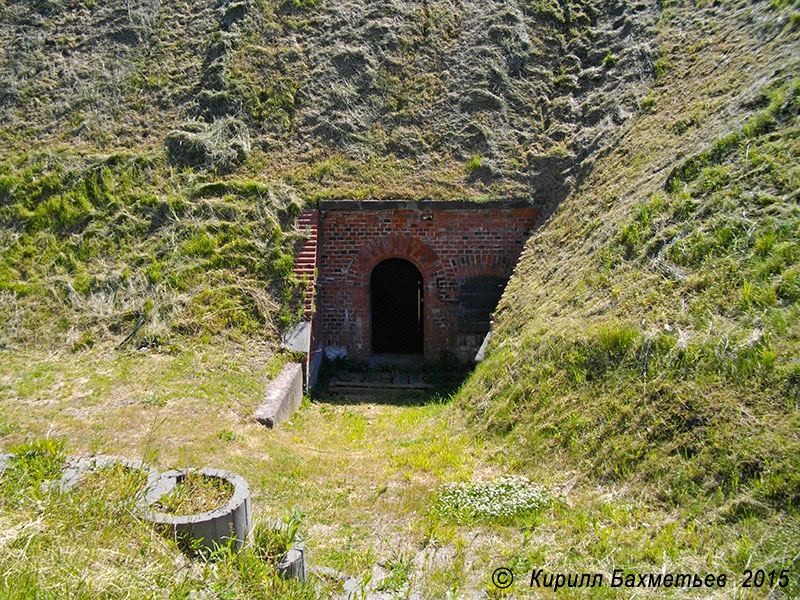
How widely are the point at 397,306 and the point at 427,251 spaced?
2.74 meters

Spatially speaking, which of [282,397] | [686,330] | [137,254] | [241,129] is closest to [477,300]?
[282,397]

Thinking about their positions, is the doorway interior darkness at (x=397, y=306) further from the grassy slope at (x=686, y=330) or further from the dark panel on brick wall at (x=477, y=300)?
the grassy slope at (x=686, y=330)

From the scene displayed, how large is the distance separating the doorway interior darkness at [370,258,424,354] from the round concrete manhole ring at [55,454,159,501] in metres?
8.78

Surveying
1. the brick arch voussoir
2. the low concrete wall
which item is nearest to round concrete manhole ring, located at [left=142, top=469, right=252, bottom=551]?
the low concrete wall

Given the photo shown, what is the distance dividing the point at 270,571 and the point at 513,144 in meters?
9.70

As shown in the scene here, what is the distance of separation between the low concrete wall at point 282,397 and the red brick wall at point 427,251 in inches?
77.8

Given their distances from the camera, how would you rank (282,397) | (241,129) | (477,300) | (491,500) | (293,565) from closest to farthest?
(293,565)
(491,500)
(282,397)
(477,300)
(241,129)

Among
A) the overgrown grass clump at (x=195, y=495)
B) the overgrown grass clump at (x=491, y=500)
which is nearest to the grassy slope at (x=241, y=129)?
the overgrown grass clump at (x=491, y=500)

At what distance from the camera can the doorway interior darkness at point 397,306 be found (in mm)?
13000

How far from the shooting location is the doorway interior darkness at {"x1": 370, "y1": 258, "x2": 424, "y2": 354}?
13.0 m

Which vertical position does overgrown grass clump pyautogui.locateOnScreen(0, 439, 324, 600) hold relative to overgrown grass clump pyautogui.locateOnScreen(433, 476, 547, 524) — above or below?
above

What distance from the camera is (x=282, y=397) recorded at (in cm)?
798

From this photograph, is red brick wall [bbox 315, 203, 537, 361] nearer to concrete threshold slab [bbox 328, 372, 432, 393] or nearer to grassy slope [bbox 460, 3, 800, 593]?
concrete threshold slab [bbox 328, 372, 432, 393]

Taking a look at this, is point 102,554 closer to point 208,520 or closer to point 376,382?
point 208,520
